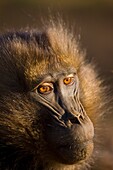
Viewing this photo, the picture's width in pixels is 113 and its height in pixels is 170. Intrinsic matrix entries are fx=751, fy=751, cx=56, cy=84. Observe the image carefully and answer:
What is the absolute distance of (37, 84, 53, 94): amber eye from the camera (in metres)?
6.34

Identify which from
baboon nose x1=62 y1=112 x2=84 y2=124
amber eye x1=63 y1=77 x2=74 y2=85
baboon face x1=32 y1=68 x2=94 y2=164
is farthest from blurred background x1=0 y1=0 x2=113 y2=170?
baboon nose x1=62 y1=112 x2=84 y2=124

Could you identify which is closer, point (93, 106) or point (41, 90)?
point (41, 90)

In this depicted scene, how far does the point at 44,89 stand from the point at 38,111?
20 centimetres

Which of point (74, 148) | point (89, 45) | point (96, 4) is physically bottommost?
point (74, 148)

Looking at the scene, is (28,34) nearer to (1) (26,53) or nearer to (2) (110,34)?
(1) (26,53)

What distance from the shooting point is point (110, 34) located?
62.5 ft

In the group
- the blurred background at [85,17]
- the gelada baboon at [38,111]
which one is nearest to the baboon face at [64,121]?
the gelada baboon at [38,111]

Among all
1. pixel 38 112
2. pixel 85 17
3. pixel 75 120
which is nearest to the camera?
pixel 75 120

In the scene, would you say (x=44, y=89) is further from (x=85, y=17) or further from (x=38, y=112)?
(x=85, y=17)

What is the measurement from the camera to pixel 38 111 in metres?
6.30

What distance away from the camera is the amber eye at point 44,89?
249 inches

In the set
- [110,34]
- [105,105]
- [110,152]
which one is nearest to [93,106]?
[105,105]

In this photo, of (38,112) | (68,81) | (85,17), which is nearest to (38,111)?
(38,112)

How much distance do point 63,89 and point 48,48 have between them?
0.37 m
